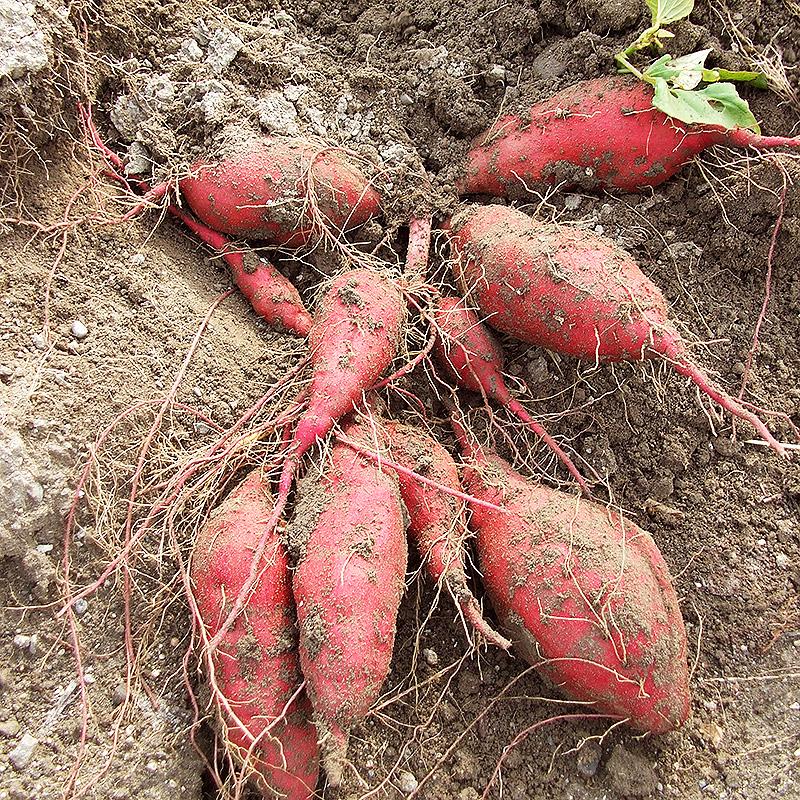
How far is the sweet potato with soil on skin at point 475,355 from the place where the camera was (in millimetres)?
1291

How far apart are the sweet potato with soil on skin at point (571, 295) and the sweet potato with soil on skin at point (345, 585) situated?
394 mm

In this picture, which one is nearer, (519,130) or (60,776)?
(60,776)

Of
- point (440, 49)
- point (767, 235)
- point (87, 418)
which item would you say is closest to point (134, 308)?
point (87, 418)

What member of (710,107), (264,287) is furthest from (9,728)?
(710,107)

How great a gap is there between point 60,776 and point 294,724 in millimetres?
339

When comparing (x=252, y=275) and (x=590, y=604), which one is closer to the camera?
(x=590, y=604)

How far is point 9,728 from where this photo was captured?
0.97 m

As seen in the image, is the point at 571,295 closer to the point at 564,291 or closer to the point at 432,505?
the point at 564,291

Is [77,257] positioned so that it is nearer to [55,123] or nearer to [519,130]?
[55,123]

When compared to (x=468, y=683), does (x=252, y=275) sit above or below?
above

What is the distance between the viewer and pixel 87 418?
1124mm

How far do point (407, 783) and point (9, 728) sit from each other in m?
0.61

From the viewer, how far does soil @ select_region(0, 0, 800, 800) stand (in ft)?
3.49

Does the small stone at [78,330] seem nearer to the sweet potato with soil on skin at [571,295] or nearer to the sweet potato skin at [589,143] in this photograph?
the sweet potato with soil on skin at [571,295]
